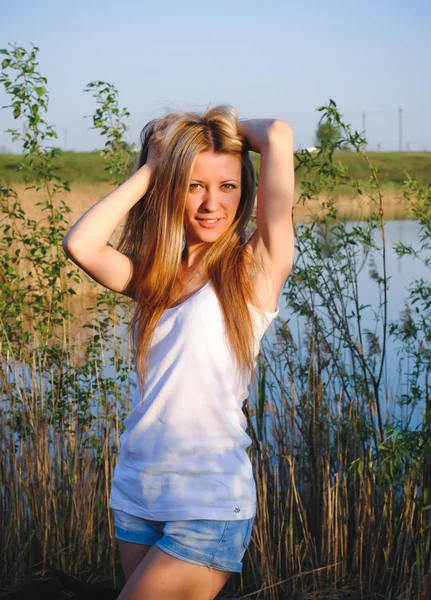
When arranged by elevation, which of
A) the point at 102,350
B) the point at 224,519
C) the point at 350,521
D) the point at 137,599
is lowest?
the point at 350,521

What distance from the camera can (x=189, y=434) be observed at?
1.56 metres

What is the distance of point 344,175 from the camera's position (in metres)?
3.12

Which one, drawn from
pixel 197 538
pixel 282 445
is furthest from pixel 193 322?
pixel 282 445

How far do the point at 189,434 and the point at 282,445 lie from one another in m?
1.72

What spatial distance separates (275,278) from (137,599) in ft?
2.58

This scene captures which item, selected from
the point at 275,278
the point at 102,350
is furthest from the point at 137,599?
the point at 102,350

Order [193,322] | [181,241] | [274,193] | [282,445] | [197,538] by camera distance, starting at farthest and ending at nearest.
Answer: [282,445], [181,241], [274,193], [193,322], [197,538]

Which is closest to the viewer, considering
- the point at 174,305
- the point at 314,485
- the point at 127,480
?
the point at 127,480

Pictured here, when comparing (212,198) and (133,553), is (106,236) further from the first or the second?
(133,553)

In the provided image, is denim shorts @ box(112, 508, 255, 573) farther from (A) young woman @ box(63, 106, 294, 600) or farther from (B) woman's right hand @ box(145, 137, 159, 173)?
(B) woman's right hand @ box(145, 137, 159, 173)

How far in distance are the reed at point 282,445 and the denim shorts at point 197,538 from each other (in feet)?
3.86

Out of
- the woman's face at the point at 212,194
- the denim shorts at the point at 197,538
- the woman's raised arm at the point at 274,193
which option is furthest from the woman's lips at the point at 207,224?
the denim shorts at the point at 197,538

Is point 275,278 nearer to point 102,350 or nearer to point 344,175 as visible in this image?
point 344,175

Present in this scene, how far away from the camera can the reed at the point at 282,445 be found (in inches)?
110
